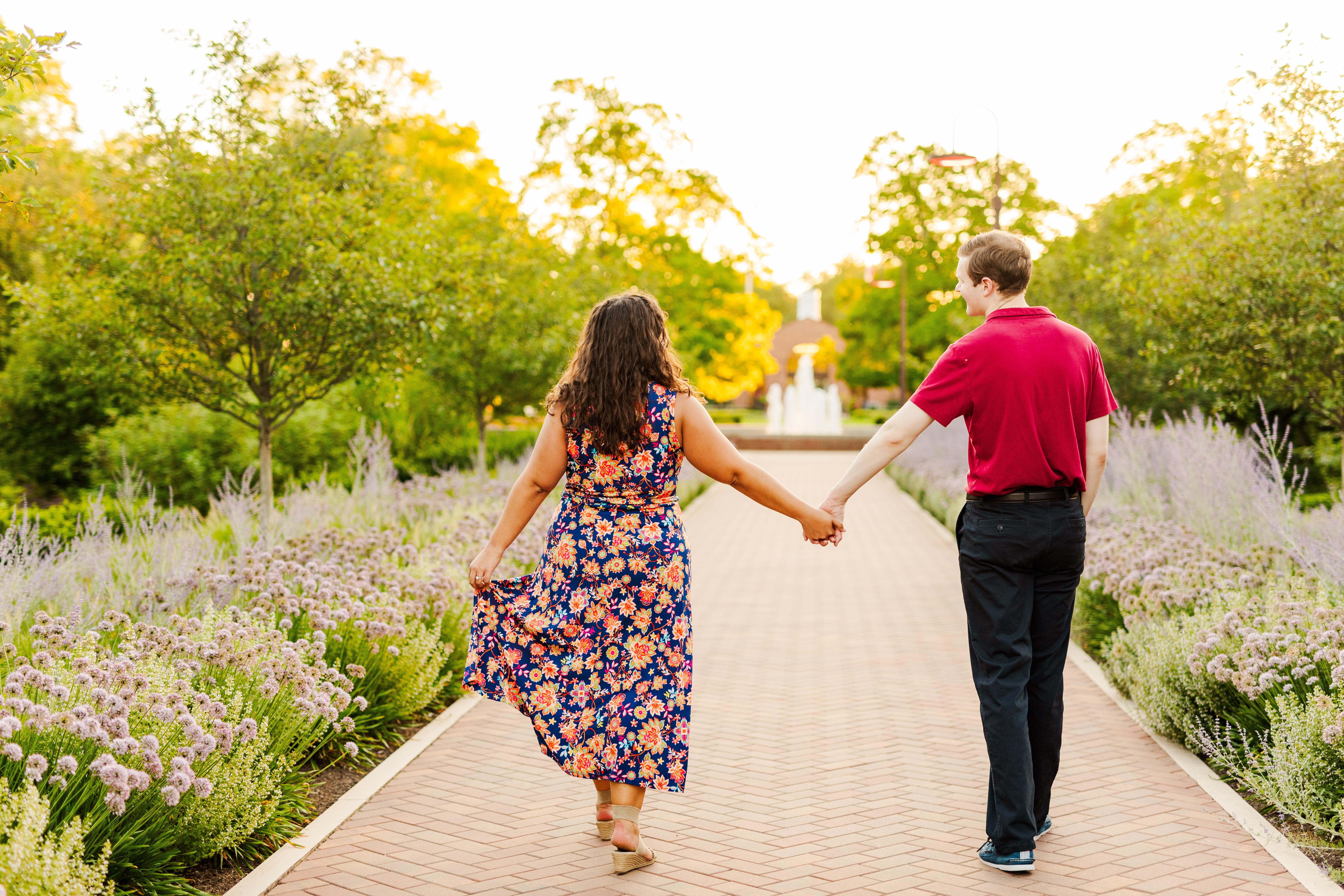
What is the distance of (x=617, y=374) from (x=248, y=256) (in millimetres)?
6736

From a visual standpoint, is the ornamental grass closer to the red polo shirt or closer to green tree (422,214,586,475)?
the red polo shirt

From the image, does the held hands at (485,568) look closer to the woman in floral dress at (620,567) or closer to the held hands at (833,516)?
the woman in floral dress at (620,567)

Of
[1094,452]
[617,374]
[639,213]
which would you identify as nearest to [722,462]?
[617,374]

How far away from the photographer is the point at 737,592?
10.8 meters

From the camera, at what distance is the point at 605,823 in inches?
169

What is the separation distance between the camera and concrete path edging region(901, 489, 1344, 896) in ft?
12.3

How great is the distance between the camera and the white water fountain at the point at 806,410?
4525cm

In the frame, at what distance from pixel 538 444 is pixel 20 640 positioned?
8.25 ft

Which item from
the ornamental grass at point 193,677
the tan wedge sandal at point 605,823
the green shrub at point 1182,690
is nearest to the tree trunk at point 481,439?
the ornamental grass at point 193,677

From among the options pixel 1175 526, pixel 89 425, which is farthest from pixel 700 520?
pixel 1175 526

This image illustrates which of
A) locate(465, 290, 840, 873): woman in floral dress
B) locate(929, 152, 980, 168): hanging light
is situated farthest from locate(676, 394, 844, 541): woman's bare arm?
locate(929, 152, 980, 168): hanging light

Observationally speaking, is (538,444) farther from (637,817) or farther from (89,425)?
(89,425)

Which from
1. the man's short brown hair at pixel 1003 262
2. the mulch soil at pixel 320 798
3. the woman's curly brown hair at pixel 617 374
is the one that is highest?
the man's short brown hair at pixel 1003 262

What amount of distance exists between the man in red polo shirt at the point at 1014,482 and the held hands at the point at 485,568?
48.7 inches
